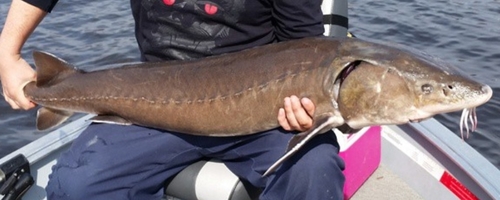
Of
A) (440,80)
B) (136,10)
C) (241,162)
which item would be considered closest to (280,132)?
(241,162)

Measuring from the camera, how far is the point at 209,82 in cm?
270

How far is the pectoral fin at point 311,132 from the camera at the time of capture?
2396 mm

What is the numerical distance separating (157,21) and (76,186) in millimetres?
858

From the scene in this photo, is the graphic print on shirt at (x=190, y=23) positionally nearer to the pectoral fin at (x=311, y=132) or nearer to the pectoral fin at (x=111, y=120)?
the pectoral fin at (x=111, y=120)

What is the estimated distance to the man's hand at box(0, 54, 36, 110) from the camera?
9.86 feet

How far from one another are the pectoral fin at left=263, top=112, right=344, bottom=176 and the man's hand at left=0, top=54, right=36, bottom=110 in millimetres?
1276

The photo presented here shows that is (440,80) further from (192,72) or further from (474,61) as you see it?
(474,61)

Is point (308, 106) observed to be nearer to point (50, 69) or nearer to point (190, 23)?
point (190, 23)

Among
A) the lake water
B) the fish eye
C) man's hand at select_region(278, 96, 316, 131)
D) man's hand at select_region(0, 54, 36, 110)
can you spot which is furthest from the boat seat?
the lake water

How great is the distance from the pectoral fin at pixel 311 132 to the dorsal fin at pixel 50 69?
1.14m

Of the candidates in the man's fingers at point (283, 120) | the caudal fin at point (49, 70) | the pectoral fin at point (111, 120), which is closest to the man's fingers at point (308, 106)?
the man's fingers at point (283, 120)

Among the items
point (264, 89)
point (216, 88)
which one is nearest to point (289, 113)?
point (264, 89)

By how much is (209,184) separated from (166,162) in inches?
8.2

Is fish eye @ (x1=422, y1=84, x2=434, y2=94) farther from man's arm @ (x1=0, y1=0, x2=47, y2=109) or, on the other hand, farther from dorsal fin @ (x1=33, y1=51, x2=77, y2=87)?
man's arm @ (x1=0, y1=0, x2=47, y2=109)
